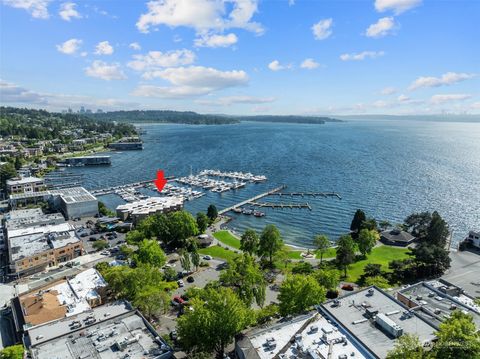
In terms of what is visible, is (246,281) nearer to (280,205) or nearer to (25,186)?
(280,205)

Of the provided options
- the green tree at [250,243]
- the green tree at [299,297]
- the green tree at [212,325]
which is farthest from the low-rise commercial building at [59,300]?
the green tree at [250,243]

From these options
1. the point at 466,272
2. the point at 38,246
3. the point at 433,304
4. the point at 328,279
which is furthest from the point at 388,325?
the point at 38,246

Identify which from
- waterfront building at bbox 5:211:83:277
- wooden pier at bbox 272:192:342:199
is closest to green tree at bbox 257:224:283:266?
waterfront building at bbox 5:211:83:277

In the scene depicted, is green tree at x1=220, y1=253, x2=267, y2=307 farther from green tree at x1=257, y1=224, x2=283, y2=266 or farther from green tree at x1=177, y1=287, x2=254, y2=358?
green tree at x1=257, y1=224, x2=283, y2=266

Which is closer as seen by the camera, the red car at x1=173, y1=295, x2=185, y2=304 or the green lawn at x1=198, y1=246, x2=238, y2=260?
the red car at x1=173, y1=295, x2=185, y2=304

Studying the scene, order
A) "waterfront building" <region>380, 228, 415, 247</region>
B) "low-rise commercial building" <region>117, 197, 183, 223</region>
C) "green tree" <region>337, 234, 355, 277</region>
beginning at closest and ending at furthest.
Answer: "green tree" <region>337, 234, 355, 277</region>
"waterfront building" <region>380, 228, 415, 247</region>
"low-rise commercial building" <region>117, 197, 183, 223</region>
